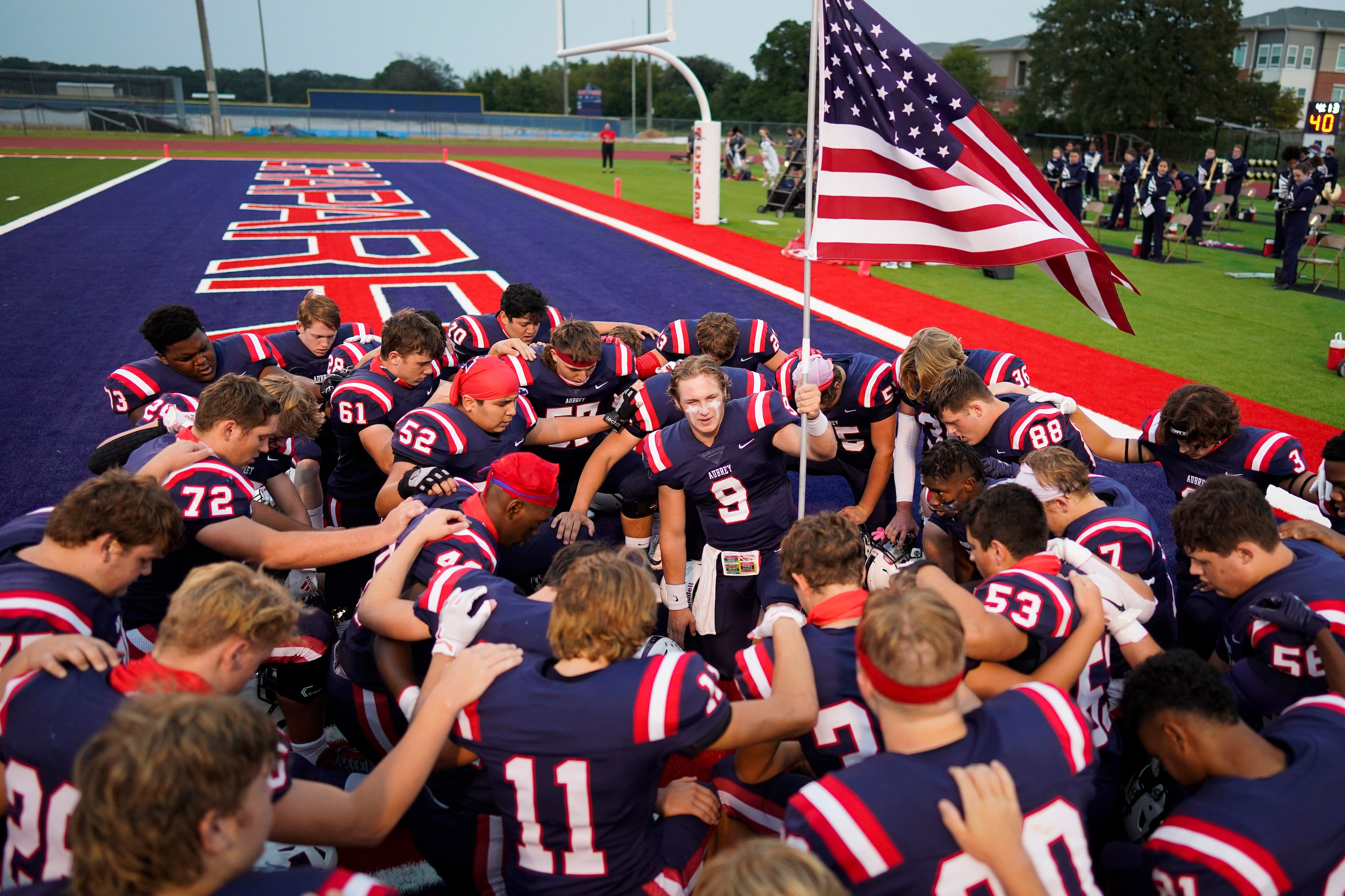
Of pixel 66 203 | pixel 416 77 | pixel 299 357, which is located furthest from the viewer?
pixel 416 77

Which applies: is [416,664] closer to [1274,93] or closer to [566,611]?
[566,611]

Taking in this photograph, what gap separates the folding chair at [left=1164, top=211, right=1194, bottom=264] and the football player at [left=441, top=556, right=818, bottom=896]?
1885 cm

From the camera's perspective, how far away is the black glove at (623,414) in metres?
5.51

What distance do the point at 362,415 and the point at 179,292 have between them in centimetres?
990

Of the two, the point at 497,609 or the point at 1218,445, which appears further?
the point at 1218,445

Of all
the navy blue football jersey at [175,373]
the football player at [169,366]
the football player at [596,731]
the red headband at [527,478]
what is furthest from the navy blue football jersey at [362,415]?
the football player at [596,731]

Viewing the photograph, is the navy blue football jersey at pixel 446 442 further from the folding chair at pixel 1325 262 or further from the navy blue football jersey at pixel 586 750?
the folding chair at pixel 1325 262

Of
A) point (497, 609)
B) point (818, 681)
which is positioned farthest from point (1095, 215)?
point (497, 609)

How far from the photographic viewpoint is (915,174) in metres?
4.50

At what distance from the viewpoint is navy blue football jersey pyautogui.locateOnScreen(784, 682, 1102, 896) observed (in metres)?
2.05

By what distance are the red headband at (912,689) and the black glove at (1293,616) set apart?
1568 mm

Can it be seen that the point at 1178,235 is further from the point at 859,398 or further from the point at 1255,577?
the point at 1255,577

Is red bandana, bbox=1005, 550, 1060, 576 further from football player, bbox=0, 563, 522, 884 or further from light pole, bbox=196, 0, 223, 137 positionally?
light pole, bbox=196, 0, 223, 137

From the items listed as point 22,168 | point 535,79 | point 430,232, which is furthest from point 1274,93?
point 535,79
